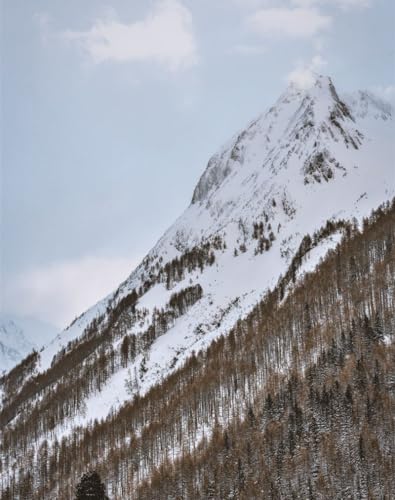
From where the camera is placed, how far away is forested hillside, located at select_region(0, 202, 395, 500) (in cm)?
9462

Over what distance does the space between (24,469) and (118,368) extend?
1676 inches

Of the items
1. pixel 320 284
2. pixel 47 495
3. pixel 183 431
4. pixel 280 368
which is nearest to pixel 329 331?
pixel 280 368

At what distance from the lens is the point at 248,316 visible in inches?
6614

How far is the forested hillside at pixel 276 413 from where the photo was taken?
94625mm

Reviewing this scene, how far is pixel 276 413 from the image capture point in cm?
11056

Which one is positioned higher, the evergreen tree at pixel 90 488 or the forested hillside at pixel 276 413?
the forested hillside at pixel 276 413

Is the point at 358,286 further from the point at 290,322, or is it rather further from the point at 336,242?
the point at 336,242

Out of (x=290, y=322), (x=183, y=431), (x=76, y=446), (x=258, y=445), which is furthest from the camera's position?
(x=76, y=446)

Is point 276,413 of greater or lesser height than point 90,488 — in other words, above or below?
above

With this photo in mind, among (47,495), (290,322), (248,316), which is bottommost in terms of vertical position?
(47,495)

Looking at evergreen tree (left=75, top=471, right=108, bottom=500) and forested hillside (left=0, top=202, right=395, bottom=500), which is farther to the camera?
forested hillside (left=0, top=202, right=395, bottom=500)

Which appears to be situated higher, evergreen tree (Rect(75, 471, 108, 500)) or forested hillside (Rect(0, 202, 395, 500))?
forested hillside (Rect(0, 202, 395, 500))

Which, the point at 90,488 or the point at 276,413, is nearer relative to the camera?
the point at 90,488

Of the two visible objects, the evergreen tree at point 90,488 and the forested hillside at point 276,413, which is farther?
the forested hillside at point 276,413
